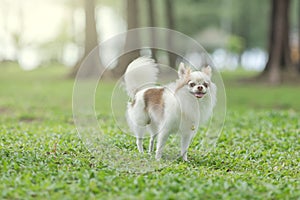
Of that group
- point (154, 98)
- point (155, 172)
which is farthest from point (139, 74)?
point (155, 172)

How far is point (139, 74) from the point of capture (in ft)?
19.5

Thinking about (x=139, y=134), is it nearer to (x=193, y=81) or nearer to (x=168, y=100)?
(x=168, y=100)

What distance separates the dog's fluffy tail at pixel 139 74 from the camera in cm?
586

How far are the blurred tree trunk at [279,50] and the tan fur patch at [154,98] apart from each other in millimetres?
13945

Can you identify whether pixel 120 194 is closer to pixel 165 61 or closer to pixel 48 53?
pixel 165 61

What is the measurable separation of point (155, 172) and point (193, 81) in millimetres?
1110

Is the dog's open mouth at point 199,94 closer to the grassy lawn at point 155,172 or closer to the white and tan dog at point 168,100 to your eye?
the white and tan dog at point 168,100

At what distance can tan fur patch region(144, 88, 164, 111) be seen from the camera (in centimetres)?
582

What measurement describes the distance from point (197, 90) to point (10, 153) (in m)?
2.48

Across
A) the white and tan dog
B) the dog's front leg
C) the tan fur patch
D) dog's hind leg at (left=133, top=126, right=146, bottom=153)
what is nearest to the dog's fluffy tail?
the white and tan dog

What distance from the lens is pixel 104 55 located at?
6.29 m

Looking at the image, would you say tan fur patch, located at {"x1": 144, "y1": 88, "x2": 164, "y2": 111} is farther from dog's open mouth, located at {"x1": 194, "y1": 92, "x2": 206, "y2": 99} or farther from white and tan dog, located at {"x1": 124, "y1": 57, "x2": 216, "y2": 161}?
dog's open mouth, located at {"x1": 194, "y1": 92, "x2": 206, "y2": 99}

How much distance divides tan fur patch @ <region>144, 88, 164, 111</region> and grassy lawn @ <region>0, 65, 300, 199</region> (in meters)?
0.74

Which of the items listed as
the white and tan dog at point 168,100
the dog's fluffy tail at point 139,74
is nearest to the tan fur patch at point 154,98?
the white and tan dog at point 168,100
